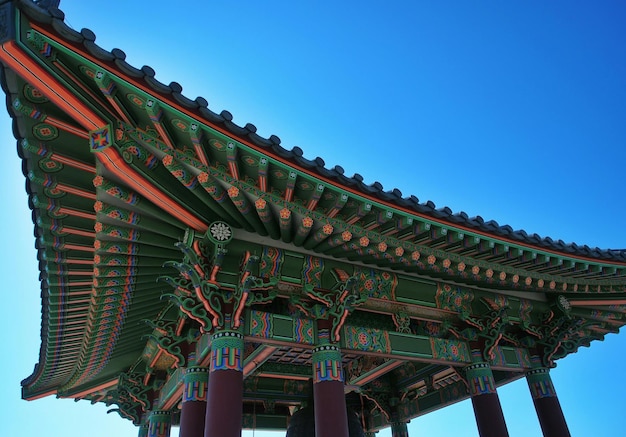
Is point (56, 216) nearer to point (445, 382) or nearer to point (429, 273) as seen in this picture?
point (429, 273)

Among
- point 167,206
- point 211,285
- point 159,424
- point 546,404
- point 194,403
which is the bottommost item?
point 194,403

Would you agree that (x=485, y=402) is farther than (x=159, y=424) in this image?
No

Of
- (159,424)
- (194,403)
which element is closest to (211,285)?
(194,403)

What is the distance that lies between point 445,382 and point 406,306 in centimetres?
464

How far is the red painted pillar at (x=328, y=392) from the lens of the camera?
6895 millimetres

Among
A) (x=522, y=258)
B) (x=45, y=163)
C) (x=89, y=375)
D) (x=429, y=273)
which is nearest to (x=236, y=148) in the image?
(x=45, y=163)

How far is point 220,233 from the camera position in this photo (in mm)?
7027

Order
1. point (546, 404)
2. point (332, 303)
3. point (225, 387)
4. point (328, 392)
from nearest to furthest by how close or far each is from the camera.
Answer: point (225, 387), point (328, 392), point (332, 303), point (546, 404)

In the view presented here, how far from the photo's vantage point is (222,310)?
707 cm

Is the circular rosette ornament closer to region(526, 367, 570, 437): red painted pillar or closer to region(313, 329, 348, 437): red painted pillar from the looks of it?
region(313, 329, 348, 437): red painted pillar

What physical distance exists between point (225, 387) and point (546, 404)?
7654 millimetres

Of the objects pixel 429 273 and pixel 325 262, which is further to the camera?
pixel 429 273

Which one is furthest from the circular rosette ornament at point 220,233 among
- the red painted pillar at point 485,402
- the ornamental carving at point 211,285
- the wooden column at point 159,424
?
the wooden column at point 159,424

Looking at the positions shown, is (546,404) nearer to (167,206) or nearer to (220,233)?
(220,233)
